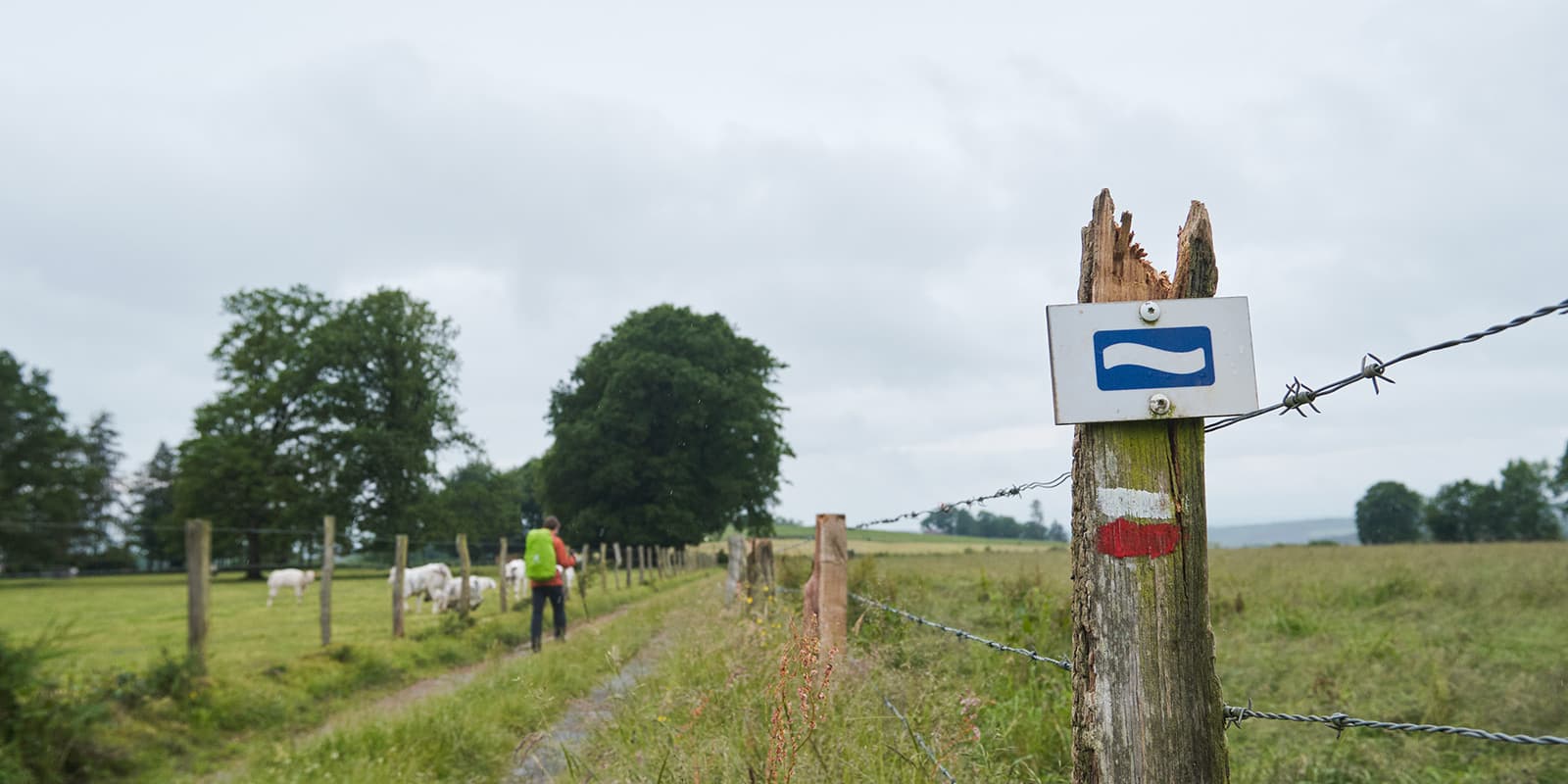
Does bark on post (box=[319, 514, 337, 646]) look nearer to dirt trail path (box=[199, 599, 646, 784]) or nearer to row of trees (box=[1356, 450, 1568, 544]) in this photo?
dirt trail path (box=[199, 599, 646, 784])

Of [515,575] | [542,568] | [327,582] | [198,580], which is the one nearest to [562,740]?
A: [198,580]

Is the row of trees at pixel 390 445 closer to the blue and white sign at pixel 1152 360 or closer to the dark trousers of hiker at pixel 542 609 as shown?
the dark trousers of hiker at pixel 542 609

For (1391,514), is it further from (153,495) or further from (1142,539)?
(153,495)

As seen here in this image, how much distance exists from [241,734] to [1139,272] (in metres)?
9.00

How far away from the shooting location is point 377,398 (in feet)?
137

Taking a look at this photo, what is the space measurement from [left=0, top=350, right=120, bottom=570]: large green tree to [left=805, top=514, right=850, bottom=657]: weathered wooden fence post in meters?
40.7

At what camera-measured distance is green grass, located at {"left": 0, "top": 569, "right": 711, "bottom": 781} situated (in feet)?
23.3

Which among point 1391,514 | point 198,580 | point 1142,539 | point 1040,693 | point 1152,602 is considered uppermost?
point 1142,539

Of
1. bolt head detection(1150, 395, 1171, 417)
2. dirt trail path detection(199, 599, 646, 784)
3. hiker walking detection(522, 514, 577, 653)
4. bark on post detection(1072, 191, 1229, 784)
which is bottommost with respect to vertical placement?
dirt trail path detection(199, 599, 646, 784)

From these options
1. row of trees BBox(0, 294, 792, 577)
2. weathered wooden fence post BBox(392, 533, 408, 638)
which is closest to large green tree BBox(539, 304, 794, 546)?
row of trees BBox(0, 294, 792, 577)

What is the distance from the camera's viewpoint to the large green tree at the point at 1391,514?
9594 cm

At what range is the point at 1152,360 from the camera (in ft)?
5.75

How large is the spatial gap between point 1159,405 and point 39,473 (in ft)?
166

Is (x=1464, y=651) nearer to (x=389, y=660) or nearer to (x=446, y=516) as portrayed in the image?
(x=389, y=660)
